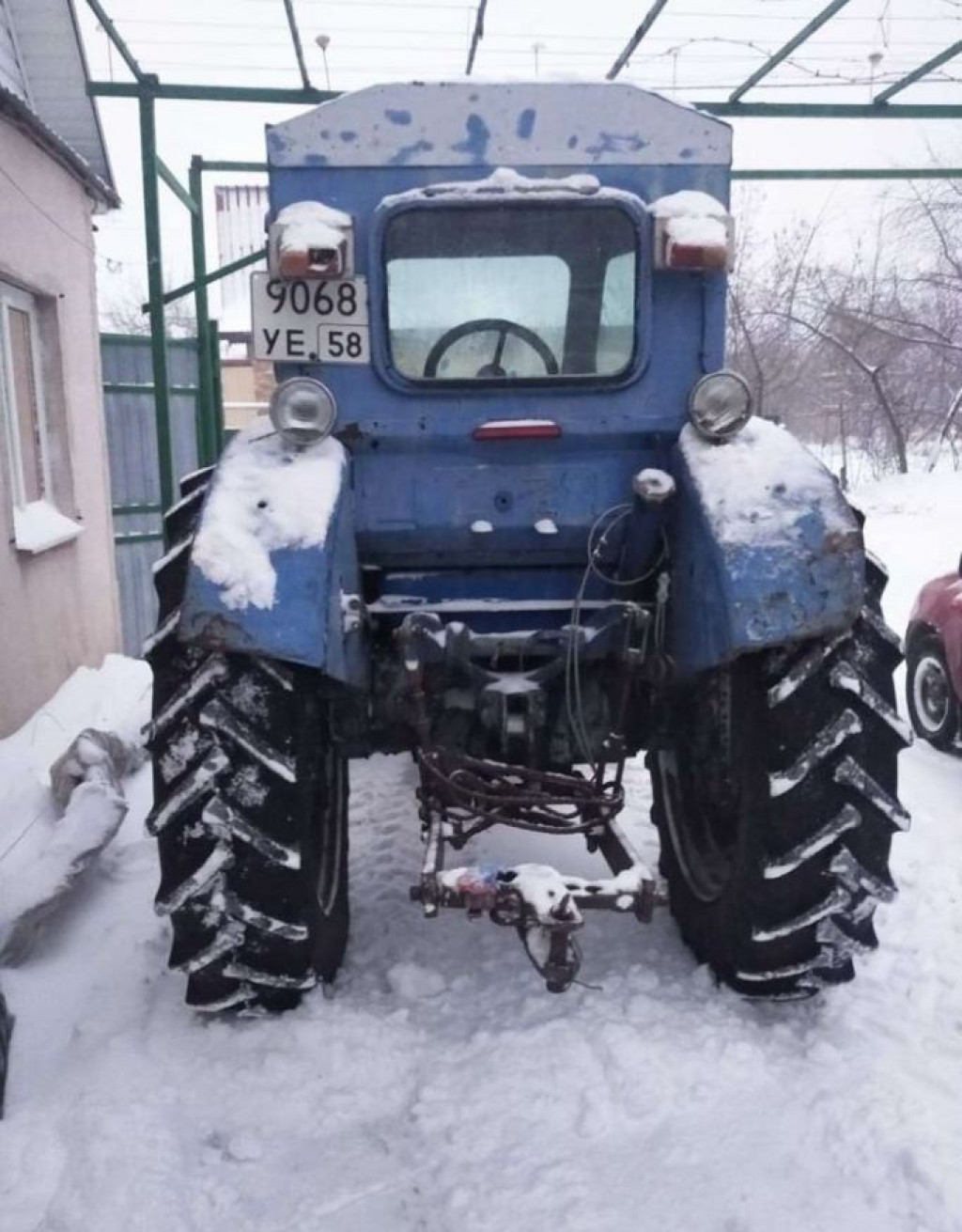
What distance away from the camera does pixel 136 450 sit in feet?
28.6

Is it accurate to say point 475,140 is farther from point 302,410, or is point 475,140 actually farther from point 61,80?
point 61,80

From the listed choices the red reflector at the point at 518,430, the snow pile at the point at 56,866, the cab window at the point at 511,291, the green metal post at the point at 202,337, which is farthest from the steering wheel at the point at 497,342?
the green metal post at the point at 202,337

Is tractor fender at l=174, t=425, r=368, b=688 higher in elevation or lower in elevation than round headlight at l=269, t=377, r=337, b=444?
lower

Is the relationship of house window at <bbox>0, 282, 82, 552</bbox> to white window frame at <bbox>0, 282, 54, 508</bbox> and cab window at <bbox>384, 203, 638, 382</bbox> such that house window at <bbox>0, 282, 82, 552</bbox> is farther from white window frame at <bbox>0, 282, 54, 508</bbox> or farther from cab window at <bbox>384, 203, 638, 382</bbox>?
cab window at <bbox>384, 203, 638, 382</bbox>

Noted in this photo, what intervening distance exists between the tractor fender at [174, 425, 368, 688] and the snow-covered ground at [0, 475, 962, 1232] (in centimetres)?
99

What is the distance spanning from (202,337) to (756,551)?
19.3 ft

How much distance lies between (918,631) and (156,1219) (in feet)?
17.3

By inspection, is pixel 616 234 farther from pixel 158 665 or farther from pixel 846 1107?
pixel 846 1107

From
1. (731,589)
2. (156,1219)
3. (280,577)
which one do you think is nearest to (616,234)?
(731,589)

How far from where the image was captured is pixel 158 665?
3.02 m

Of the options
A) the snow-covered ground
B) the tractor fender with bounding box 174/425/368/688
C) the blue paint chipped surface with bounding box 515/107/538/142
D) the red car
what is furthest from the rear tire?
the tractor fender with bounding box 174/425/368/688

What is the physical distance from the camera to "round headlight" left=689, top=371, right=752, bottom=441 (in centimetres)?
319

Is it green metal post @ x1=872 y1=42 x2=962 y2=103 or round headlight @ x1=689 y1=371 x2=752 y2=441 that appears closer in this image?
round headlight @ x1=689 y1=371 x2=752 y2=441

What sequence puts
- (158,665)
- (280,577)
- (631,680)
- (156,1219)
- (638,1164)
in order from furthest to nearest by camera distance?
1. (631,680)
2. (158,665)
3. (280,577)
4. (638,1164)
5. (156,1219)
